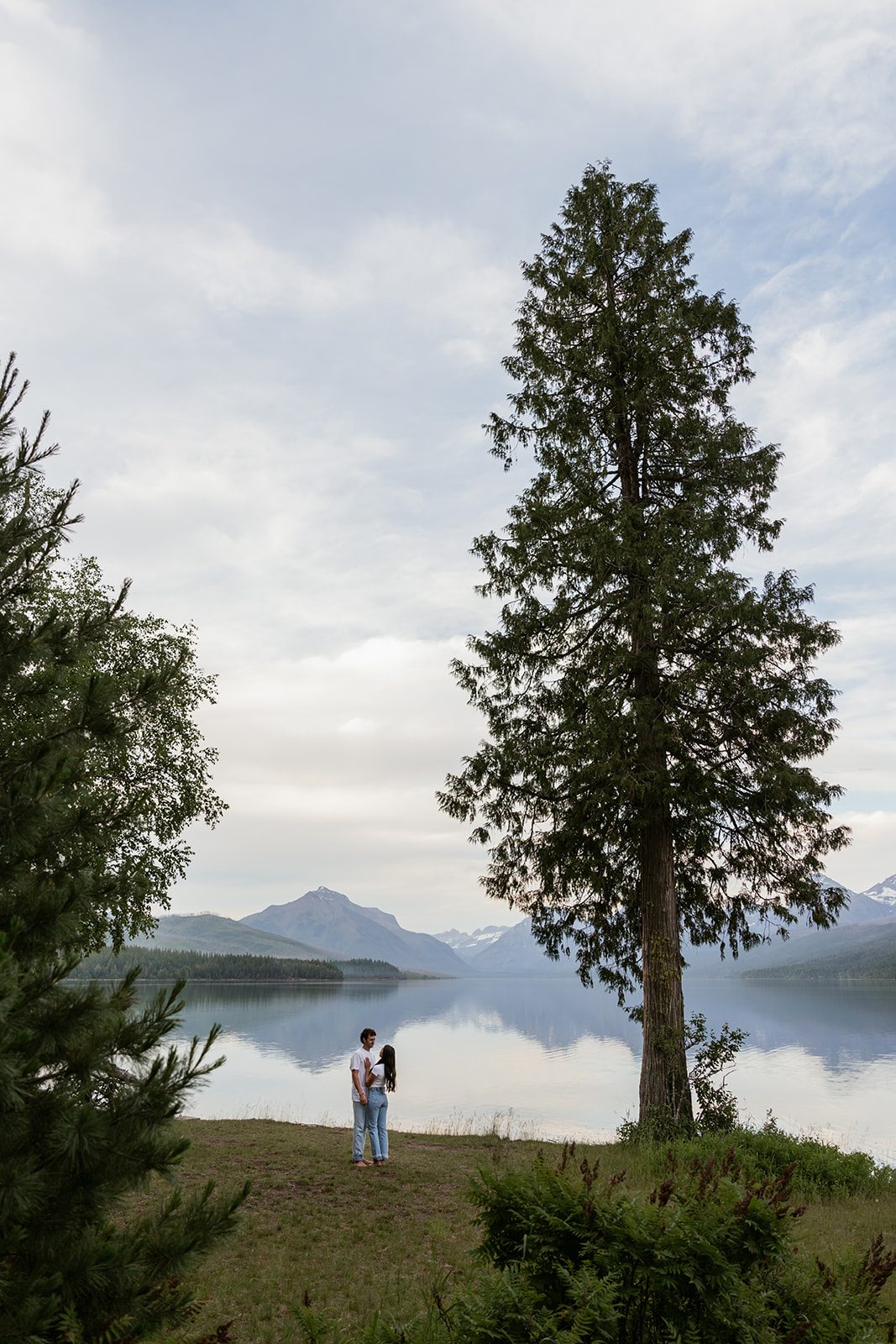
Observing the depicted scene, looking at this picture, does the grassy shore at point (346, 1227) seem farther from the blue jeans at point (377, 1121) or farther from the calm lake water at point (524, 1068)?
the calm lake water at point (524, 1068)

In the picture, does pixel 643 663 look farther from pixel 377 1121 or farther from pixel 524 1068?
pixel 524 1068

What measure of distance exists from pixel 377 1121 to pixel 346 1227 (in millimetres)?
2762

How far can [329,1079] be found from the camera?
47.2 metres

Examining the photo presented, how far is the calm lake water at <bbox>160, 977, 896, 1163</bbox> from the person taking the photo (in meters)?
33.2

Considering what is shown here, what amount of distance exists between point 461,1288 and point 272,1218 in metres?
6.36

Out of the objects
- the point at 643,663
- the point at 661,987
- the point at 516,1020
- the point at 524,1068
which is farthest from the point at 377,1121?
the point at 516,1020

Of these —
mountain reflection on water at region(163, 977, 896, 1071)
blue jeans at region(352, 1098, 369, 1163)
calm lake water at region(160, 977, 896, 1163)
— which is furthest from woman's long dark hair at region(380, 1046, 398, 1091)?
mountain reflection on water at region(163, 977, 896, 1071)

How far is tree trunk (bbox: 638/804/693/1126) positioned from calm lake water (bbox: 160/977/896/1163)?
2232 millimetres

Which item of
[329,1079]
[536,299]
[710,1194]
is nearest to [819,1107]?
[329,1079]

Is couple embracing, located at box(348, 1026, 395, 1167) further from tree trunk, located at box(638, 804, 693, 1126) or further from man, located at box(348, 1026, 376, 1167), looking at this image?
tree trunk, located at box(638, 804, 693, 1126)

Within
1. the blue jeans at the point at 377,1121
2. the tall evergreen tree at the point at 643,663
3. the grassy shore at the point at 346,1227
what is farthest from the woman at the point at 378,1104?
the tall evergreen tree at the point at 643,663

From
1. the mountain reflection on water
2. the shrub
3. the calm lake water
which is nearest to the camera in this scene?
the shrub

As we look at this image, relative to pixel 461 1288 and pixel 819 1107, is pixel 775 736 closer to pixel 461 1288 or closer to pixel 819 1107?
pixel 461 1288

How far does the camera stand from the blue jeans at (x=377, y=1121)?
38.8ft
